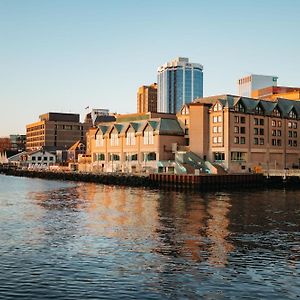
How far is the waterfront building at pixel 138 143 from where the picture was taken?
5719 inches

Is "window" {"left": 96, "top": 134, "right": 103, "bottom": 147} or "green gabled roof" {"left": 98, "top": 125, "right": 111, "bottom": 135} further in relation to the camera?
"window" {"left": 96, "top": 134, "right": 103, "bottom": 147}

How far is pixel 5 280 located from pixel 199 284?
40.0 feet

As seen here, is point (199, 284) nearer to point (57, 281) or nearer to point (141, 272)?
point (141, 272)

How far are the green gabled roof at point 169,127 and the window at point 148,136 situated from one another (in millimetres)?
4136

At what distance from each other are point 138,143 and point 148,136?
17.2ft

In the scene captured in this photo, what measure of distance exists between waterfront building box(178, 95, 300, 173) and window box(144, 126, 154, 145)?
1028cm

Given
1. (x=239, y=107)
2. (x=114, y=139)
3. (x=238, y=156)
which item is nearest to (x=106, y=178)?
(x=114, y=139)

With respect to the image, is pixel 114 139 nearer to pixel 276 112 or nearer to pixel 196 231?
pixel 276 112

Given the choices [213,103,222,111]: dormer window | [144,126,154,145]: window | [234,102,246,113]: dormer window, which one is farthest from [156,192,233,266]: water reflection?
[144,126,154,145]: window

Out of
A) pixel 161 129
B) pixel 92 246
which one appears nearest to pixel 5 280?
pixel 92 246

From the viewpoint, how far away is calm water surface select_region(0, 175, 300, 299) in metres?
29.3

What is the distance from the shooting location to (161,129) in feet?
477

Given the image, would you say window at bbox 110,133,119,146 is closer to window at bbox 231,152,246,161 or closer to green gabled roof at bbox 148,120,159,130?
green gabled roof at bbox 148,120,159,130

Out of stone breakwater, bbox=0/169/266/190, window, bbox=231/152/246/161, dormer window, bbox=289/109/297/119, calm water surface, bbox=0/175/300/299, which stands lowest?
calm water surface, bbox=0/175/300/299
